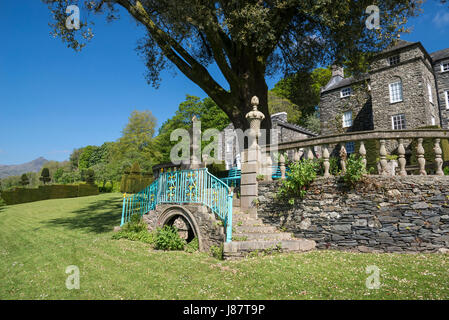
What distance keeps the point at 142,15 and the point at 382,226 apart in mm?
10699

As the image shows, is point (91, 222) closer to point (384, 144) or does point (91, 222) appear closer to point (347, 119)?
point (384, 144)

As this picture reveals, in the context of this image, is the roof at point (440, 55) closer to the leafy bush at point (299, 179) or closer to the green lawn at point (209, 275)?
the leafy bush at point (299, 179)

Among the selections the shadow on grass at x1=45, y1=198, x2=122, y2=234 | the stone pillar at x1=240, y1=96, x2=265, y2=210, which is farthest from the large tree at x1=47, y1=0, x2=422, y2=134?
the shadow on grass at x1=45, y1=198, x2=122, y2=234

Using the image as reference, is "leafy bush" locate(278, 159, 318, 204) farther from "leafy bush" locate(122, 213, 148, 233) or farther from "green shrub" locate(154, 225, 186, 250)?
"leafy bush" locate(122, 213, 148, 233)

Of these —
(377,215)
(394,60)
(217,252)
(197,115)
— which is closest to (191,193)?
(217,252)

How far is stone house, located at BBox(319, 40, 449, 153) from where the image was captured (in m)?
A: 21.4

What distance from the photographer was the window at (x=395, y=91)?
2223cm

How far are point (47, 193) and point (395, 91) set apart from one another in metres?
32.5

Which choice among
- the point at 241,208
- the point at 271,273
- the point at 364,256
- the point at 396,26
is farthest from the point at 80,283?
the point at 396,26

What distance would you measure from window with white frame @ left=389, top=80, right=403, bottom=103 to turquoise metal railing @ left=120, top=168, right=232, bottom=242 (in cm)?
2086

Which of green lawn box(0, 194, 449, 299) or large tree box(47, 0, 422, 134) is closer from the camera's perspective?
green lawn box(0, 194, 449, 299)

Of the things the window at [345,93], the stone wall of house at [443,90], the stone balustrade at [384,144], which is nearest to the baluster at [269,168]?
the stone balustrade at [384,144]

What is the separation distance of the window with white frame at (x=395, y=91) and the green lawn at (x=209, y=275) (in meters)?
20.1

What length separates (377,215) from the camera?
6.70 meters
